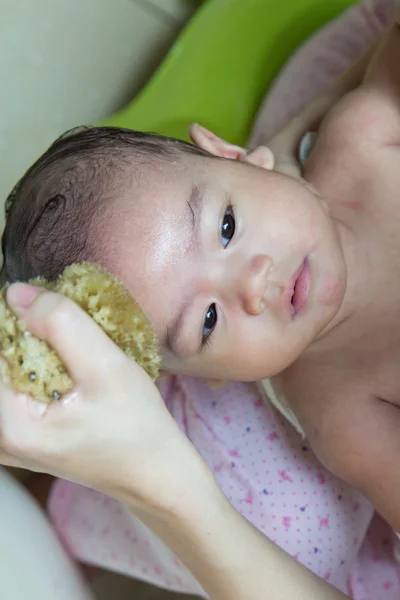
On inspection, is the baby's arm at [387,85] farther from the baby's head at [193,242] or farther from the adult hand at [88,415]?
the adult hand at [88,415]

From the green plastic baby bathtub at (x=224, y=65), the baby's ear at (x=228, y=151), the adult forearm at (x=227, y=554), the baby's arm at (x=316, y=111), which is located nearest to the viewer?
the adult forearm at (x=227, y=554)

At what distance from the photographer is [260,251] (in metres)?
0.75

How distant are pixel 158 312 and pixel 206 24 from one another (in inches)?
35.0

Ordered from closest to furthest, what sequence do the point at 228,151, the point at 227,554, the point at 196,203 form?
the point at 227,554
the point at 196,203
the point at 228,151

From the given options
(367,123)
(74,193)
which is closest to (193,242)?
(74,193)

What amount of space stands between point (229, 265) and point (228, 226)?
0.05 meters

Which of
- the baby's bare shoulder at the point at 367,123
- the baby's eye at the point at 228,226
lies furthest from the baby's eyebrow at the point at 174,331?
the baby's bare shoulder at the point at 367,123

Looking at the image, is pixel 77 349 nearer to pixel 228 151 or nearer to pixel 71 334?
pixel 71 334

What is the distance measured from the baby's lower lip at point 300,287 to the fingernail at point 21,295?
371 mm

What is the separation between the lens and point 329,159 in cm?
99

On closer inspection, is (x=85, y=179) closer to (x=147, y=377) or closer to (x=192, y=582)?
(x=147, y=377)

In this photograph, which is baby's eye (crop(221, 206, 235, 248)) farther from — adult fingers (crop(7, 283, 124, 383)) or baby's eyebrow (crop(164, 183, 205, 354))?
adult fingers (crop(7, 283, 124, 383))

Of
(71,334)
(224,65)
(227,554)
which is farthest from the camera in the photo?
(224,65)

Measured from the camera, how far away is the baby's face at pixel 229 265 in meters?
0.70
